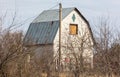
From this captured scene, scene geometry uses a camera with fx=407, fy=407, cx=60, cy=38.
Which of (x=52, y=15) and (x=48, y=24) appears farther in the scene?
(x=52, y=15)

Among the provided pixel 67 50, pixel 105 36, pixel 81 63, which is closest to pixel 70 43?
pixel 67 50

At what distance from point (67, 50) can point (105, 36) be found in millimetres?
6067

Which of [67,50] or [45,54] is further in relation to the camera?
[67,50]

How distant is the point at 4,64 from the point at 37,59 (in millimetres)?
2841

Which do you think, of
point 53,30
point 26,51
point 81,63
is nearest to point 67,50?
point 81,63

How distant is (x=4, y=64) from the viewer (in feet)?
40.5

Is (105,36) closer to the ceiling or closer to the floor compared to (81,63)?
closer to the ceiling

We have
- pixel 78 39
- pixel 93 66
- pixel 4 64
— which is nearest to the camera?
pixel 4 64

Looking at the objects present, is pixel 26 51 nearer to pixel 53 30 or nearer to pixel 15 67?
pixel 15 67

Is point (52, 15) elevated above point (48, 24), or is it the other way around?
point (52, 15)

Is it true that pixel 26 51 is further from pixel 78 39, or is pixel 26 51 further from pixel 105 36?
pixel 78 39

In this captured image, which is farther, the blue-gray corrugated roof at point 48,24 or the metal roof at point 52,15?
the metal roof at point 52,15

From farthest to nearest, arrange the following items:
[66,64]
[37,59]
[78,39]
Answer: [78,39], [66,64], [37,59]

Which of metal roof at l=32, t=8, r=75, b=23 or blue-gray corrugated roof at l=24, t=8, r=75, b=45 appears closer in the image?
blue-gray corrugated roof at l=24, t=8, r=75, b=45
